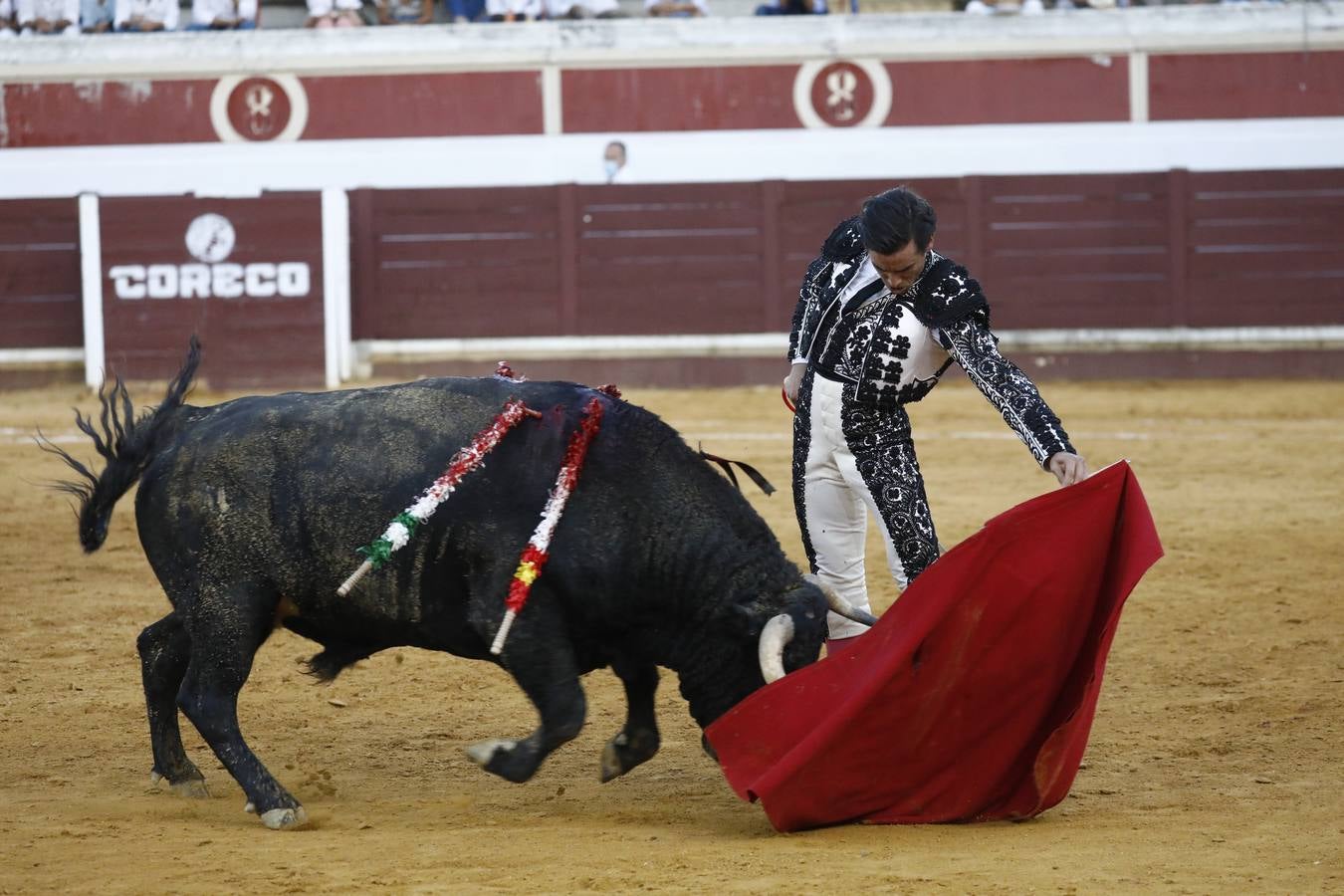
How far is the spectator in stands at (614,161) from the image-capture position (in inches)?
474

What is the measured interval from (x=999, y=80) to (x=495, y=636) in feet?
31.6

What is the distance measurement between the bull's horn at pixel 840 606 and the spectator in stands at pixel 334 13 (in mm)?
10038

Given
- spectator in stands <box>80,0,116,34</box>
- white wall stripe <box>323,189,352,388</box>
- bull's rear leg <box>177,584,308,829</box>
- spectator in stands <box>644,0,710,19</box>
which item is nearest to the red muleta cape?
bull's rear leg <box>177,584,308,829</box>

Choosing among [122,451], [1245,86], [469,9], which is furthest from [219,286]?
[122,451]

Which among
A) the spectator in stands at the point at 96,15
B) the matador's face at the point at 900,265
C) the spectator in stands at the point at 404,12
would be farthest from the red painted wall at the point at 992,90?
the matador's face at the point at 900,265

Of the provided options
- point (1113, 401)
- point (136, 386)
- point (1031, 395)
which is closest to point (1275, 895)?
point (1031, 395)

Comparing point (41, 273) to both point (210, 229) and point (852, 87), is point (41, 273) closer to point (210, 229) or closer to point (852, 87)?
point (210, 229)

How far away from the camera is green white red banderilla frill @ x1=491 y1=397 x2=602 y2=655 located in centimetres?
331

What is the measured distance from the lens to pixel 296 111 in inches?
485

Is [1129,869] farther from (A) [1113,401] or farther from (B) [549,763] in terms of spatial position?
(A) [1113,401]

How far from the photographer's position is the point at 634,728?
3.52 meters

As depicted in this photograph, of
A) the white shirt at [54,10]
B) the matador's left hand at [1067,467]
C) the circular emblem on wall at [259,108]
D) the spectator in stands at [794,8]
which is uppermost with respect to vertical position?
the white shirt at [54,10]

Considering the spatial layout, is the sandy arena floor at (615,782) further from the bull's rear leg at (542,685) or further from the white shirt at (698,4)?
the white shirt at (698,4)

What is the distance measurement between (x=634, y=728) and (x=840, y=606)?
49cm
